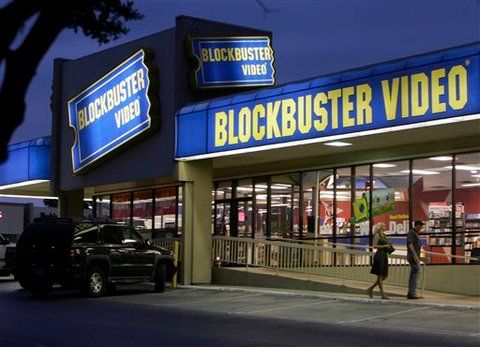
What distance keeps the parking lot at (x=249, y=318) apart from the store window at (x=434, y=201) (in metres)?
3.51

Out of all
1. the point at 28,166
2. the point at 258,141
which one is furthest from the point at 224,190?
the point at 28,166

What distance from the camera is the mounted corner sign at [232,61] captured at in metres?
22.8

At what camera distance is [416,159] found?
20031 millimetres

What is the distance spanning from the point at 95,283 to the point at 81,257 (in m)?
0.92

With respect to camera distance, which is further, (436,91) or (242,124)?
(242,124)

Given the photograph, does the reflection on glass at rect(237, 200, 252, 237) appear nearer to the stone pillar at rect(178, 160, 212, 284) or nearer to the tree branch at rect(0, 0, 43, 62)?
the stone pillar at rect(178, 160, 212, 284)

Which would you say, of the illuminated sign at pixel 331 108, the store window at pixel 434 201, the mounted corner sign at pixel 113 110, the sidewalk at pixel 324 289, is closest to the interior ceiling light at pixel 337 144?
the illuminated sign at pixel 331 108

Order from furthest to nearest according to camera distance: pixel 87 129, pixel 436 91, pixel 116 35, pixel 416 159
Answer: pixel 87 129 → pixel 416 159 → pixel 436 91 → pixel 116 35

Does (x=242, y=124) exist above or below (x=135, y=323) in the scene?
above

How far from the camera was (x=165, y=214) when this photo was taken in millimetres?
28156

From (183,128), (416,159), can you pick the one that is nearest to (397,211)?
(416,159)

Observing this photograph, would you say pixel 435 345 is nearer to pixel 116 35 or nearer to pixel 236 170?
pixel 116 35

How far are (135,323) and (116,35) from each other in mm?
10859

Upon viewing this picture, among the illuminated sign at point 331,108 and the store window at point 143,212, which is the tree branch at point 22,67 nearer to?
the illuminated sign at point 331,108
